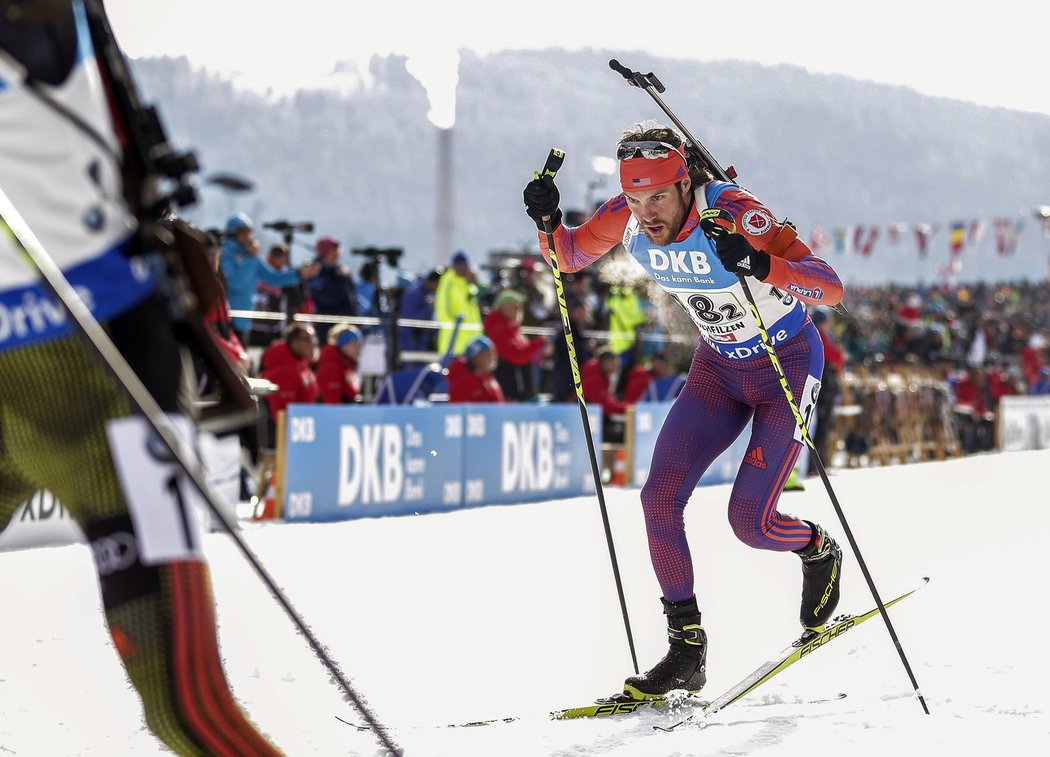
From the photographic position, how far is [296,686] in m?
4.78

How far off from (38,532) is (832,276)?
585cm

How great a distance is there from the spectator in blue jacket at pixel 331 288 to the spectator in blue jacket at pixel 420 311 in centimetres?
87

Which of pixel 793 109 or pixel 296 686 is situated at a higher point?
pixel 793 109

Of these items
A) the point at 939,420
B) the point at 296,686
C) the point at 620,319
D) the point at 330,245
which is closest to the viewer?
the point at 296,686

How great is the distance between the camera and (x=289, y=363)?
34.8ft

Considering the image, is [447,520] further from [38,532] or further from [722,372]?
[722,372]

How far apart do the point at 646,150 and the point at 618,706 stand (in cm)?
209

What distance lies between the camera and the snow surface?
425 centimetres

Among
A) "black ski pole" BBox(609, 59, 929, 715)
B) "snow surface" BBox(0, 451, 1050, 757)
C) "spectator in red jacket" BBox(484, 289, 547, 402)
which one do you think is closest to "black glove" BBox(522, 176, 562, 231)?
"black ski pole" BBox(609, 59, 929, 715)

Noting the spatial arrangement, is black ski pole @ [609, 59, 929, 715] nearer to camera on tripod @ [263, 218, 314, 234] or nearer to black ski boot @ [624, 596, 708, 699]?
black ski boot @ [624, 596, 708, 699]

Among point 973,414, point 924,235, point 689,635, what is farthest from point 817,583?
point 924,235

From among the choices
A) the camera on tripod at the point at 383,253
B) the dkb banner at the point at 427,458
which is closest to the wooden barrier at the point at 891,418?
the dkb banner at the point at 427,458

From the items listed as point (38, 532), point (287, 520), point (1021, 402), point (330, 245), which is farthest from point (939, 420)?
point (38, 532)

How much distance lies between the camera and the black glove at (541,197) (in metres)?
5.11
